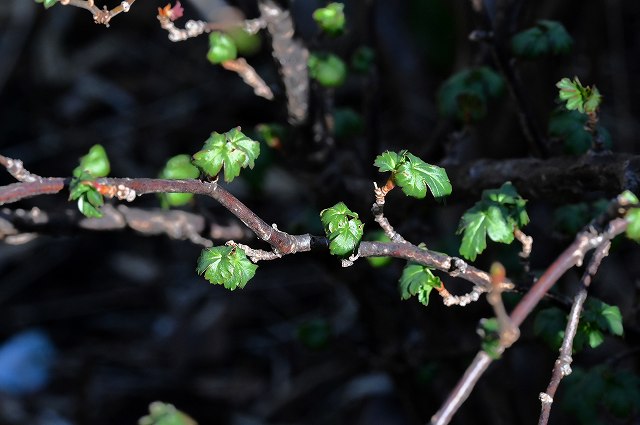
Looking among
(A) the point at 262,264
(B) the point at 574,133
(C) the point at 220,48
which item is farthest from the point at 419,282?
(A) the point at 262,264

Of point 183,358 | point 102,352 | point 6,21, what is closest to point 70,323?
point 102,352

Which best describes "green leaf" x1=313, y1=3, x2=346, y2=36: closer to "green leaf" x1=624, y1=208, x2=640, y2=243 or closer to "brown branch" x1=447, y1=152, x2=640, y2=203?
"brown branch" x1=447, y1=152, x2=640, y2=203

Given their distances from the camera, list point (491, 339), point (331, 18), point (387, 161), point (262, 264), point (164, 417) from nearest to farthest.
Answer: point (491, 339) → point (387, 161) → point (164, 417) → point (331, 18) → point (262, 264)

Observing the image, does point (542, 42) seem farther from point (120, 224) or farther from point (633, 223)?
point (120, 224)

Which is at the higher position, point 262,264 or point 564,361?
point 564,361

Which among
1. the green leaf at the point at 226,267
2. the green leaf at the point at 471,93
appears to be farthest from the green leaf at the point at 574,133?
the green leaf at the point at 226,267

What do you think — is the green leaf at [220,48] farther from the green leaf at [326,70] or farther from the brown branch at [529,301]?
the brown branch at [529,301]

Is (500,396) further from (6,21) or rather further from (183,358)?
(6,21)
